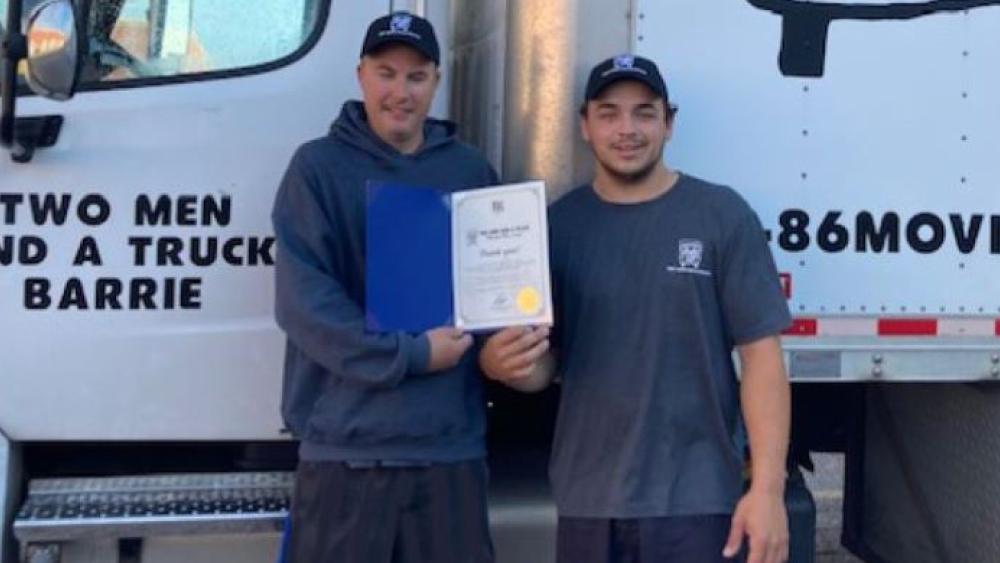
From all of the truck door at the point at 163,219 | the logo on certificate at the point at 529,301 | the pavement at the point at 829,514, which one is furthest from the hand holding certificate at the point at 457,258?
the pavement at the point at 829,514

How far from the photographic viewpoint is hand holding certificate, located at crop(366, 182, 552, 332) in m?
2.28

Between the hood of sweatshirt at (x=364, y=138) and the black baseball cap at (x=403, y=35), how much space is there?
0.12 m

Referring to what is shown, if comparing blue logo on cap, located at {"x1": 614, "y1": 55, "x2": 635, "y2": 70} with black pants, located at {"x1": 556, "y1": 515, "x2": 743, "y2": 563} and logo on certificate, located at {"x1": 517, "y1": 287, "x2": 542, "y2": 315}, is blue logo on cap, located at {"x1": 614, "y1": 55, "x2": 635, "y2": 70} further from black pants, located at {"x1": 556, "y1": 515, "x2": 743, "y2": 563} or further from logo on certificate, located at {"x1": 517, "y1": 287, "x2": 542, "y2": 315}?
black pants, located at {"x1": 556, "y1": 515, "x2": 743, "y2": 563}

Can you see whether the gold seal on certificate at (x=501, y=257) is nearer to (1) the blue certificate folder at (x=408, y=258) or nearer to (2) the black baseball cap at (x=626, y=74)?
(1) the blue certificate folder at (x=408, y=258)

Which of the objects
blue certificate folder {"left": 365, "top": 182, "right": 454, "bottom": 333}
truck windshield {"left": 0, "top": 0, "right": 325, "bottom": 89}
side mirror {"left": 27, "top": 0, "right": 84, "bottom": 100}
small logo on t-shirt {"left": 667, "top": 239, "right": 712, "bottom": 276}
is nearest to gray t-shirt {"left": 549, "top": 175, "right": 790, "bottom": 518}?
small logo on t-shirt {"left": 667, "top": 239, "right": 712, "bottom": 276}

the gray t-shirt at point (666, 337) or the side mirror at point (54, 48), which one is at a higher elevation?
the side mirror at point (54, 48)

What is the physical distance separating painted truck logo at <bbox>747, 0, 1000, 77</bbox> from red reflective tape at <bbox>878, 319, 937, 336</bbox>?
552mm

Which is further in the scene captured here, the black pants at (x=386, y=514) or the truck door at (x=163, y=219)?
the truck door at (x=163, y=219)

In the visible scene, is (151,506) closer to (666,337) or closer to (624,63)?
(666,337)

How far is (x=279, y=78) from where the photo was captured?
8.90ft

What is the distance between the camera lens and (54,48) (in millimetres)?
2334

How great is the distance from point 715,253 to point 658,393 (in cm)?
29

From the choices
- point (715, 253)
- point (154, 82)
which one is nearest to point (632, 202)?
point (715, 253)

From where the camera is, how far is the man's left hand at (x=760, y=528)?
2.33 meters
